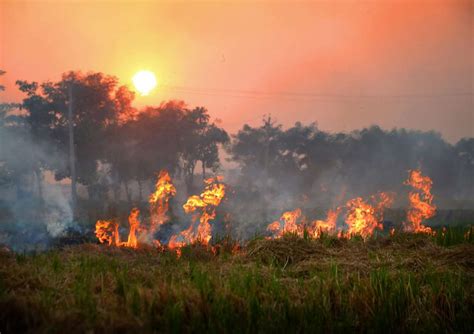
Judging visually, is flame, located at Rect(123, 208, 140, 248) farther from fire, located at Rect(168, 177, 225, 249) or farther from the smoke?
the smoke

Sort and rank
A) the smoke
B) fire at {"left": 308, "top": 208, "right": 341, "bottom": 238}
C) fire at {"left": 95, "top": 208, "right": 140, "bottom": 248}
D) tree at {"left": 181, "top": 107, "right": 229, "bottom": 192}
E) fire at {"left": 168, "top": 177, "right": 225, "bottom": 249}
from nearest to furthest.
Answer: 1. fire at {"left": 308, "top": 208, "right": 341, "bottom": 238}
2. fire at {"left": 168, "top": 177, "right": 225, "bottom": 249}
3. fire at {"left": 95, "top": 208, "right": 140, "bottom": 248}
4. the smoke
5. tree at {"left": 181, "top": 107, "right": 229, "bottom": 192}

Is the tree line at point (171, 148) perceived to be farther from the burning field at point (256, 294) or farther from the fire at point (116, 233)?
the burning field at point (256, 294)

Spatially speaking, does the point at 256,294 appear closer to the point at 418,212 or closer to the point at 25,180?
the point at 418,212

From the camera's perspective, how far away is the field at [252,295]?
6.51 m

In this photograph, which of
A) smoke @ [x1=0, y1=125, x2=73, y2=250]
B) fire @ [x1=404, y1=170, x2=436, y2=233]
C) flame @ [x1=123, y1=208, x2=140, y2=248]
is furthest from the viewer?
smoke @ [x1=0, y1=125, x2=73, y2=250]

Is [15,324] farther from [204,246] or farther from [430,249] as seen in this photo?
[430,249]

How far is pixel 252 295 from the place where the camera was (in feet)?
24.1

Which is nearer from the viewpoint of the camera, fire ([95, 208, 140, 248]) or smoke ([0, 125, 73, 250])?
fire ([95, 208, 140, 248])

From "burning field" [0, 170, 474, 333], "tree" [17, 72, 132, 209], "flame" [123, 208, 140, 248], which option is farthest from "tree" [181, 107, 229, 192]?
"burning field" [0, 170, 474, 333]

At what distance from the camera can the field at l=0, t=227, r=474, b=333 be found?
651 cm

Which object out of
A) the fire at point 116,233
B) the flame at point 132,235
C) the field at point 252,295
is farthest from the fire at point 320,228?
the fire at point 116,233

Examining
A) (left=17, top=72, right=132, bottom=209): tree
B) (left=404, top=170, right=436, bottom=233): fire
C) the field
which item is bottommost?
(left=404, top=170, right=436, bottom=233): fire

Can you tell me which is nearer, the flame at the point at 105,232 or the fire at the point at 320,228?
the fire at the point at 320,228

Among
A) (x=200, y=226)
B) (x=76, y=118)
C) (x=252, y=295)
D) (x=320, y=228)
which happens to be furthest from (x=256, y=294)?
(x=76, y=118)
